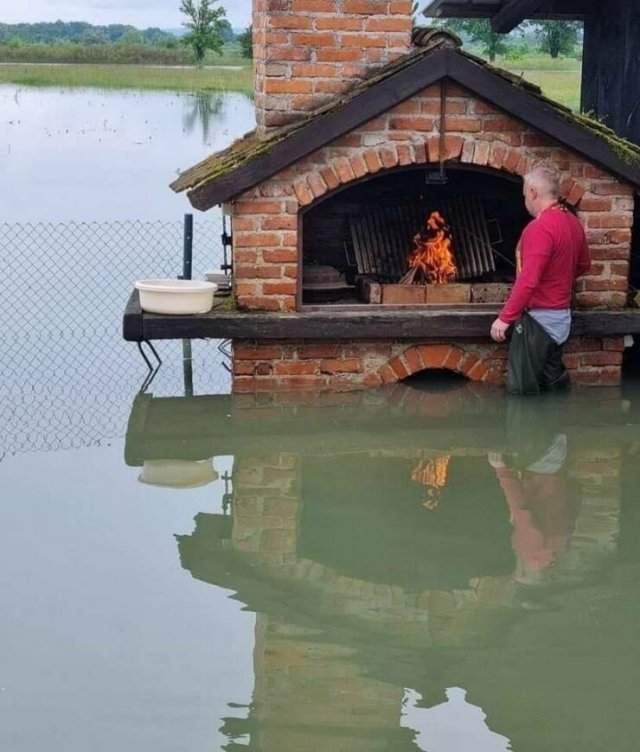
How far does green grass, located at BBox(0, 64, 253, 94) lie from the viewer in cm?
4875

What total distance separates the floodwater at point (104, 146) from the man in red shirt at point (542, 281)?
9.47 metres

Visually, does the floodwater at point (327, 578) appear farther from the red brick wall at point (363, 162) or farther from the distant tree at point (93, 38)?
the distant tree at point (93, 38)

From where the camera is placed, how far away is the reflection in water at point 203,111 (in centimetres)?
3222

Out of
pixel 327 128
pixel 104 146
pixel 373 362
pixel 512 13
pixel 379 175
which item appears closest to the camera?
pixel 327 128

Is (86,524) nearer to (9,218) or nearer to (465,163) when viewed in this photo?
(465,163)

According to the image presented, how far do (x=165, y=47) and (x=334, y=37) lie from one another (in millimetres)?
66443

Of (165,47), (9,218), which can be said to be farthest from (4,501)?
(165,47)

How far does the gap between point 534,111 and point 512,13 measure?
2.96 meters

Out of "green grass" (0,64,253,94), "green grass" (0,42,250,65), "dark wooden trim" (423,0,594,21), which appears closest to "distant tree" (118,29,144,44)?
"green grass" (0,42,250,65)

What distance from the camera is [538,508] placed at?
7.36 m

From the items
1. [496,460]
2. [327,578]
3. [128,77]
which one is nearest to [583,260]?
[496,460]

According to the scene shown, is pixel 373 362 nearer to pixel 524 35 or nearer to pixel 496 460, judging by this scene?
pixel 496 460

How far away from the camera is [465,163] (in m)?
9.20

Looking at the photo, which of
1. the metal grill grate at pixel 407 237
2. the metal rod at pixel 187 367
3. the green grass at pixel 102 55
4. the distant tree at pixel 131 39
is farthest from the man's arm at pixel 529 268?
the distant tree at pixel 131 39
